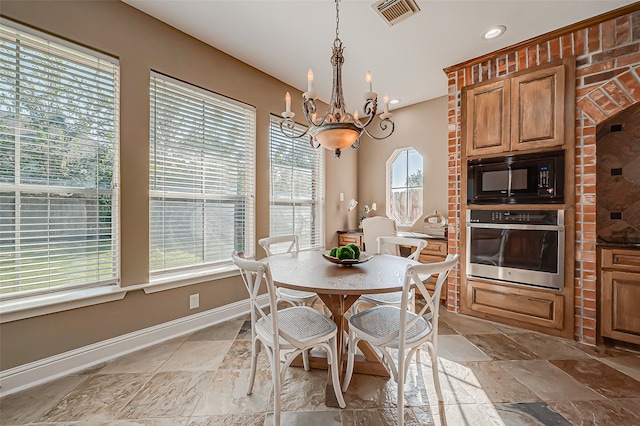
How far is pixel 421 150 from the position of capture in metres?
4.04

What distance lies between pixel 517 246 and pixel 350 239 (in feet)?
7.19

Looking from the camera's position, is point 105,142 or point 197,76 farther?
point 197,76

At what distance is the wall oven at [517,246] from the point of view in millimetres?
2387

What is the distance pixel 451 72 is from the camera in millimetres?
3016

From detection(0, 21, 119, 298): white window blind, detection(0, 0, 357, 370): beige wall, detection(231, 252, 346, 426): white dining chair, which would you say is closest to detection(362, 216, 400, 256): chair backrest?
detection(0, 0, 357, 370): beige wall

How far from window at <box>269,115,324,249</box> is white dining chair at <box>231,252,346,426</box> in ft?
5.79

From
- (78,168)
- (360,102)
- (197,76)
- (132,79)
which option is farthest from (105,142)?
(360,102)

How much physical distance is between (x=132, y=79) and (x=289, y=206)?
6.74ft

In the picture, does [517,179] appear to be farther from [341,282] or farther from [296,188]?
[296,188]

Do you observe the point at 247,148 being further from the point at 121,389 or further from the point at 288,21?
the point at 121,389

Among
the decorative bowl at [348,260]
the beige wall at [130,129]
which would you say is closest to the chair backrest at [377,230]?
the decorative bowl at [348,260]

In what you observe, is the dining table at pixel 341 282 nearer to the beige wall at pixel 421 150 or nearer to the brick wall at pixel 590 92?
the brick wall at pixel 590 92

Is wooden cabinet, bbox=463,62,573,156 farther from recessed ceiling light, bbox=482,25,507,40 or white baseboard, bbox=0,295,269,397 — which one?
white baseboard, bbox=0,295,269,397

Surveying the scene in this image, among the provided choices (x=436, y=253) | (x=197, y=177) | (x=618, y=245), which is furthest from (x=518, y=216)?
(x=197, y=177)
